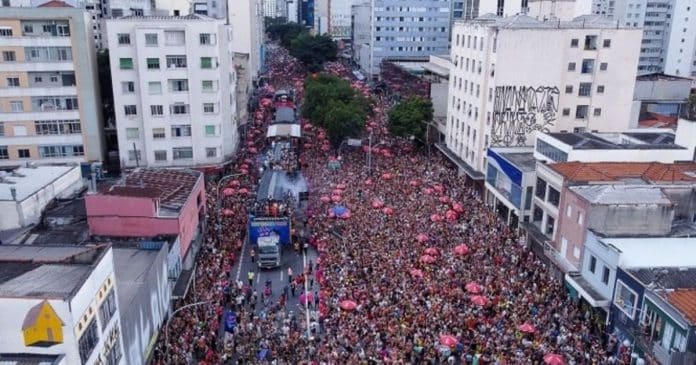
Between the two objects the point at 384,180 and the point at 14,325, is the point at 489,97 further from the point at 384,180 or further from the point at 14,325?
the point at 14,325

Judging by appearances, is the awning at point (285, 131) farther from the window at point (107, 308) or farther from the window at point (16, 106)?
the window at point (107, 308)

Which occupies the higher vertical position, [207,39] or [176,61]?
[207,39]

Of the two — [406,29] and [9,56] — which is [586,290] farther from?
[406,29]

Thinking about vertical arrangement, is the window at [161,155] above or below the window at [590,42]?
below

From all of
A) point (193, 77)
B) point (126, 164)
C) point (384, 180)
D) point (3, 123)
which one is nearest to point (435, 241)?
point (384, 180)

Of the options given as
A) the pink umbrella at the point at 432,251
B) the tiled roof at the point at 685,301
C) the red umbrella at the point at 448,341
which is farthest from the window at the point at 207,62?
the tiled roof at the point at 685,301

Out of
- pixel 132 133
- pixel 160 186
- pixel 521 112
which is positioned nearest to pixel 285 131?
pixel 132 133
